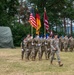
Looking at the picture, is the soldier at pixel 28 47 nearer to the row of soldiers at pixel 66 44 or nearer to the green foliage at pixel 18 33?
the row of soldiers at pixel 66 44

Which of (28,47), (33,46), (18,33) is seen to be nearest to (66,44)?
(28,47)

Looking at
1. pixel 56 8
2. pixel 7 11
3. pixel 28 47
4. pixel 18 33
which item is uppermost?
pixel 56 8

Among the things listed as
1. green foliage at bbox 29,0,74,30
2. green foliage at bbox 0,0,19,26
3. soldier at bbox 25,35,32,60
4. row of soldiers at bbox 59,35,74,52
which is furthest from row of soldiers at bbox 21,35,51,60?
green foliage at bbox 29,0,74,30

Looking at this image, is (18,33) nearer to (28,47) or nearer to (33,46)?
(28,47)

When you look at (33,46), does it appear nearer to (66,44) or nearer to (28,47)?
(28,47)

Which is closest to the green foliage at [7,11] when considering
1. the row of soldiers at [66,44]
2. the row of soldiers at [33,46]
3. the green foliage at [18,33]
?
the green foliage at [18,33]

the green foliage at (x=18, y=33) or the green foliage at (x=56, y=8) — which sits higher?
the green foliage at (x=56, y=8)

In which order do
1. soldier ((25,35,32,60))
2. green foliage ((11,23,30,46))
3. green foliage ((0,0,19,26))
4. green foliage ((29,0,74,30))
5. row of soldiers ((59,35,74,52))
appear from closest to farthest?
soldier ((25,35,32,60)), row of soldiers ((59,35,74,52)), green foliage ((11,23,30,46)), green foliage ((0,0,19,26)), green foliage ((29,0,74,30))

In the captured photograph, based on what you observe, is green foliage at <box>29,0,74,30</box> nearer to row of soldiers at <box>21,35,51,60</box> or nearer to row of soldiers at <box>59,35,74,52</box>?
row of soldiers at <box>59,35,74,52</box>

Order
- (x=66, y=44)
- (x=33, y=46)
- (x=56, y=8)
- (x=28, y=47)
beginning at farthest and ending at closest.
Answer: (x=56, y=8), (x=66, y=44), (x=28, y=47), (x=33, y=46)

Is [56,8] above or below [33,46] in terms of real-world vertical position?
above

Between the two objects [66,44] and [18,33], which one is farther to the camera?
[18,33]

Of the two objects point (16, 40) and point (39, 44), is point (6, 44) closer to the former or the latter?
point (16, 40)

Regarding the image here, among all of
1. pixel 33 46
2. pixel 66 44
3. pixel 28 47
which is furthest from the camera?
pixel 66 44
